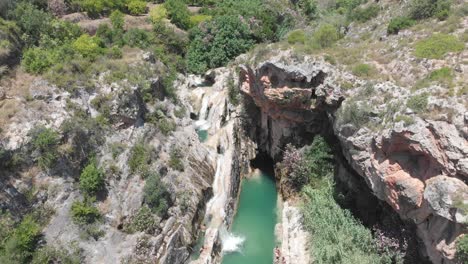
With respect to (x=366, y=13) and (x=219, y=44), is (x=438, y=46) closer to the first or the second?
(x=366, y=13)

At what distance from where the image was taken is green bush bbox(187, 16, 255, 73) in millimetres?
46594

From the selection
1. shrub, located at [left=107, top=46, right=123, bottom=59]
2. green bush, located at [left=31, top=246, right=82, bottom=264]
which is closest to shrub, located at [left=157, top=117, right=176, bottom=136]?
shrub, located at [left=107, top=46, right=123, bottom=59]

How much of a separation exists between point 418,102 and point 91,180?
20780 millimetres

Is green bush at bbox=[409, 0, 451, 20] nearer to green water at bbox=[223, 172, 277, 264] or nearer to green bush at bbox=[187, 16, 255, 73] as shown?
green water at bbox=[223, 172, 277, 264]

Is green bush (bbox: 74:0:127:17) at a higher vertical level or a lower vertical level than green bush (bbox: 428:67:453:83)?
higher

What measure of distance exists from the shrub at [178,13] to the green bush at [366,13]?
77.8 ft

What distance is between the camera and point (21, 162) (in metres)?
24.0

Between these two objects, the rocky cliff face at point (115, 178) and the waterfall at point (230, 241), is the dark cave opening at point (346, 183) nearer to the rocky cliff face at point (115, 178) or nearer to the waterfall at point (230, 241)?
the rocky cliff face at point (115, 178)

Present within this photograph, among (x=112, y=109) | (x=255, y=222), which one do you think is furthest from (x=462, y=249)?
(x=112, y=109)

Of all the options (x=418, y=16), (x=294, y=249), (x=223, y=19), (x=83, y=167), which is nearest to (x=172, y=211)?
(x=83, y=167)

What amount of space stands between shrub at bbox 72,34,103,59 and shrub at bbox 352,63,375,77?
22161 millimetres

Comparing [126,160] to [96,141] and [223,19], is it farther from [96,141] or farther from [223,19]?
[223,19]

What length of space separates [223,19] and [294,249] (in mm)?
31893

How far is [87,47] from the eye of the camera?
33250 mm
